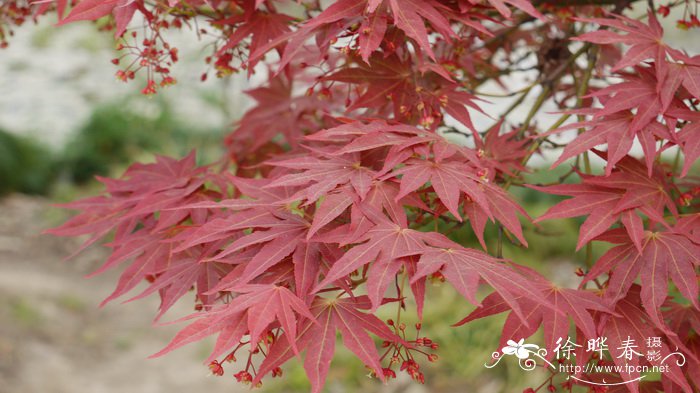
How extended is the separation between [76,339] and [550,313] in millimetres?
3287

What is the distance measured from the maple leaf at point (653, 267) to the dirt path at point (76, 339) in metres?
2.52

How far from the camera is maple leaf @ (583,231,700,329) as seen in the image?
946 millimetres

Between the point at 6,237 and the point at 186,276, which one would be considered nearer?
the point at 186,276

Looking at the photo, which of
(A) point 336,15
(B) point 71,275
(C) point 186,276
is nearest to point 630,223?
(A) point 336,15

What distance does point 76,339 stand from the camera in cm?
368

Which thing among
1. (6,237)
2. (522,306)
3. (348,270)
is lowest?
(522,306)

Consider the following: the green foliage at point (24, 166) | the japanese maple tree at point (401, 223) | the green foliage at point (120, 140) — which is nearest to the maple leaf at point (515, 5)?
the japanese maple tree at point (401, 223)

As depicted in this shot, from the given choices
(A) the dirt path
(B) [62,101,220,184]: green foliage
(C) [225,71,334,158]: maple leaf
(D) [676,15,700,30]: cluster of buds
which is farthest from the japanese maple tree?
(B) [62,101,220,184]: green foliage

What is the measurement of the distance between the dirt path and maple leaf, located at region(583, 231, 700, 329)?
8.26ft

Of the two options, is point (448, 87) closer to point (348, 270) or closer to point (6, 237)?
point (348, 270)

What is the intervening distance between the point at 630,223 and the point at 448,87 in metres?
0.41

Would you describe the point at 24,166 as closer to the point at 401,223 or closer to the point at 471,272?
the point at 401,223

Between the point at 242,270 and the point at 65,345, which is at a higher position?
the point at 65,345

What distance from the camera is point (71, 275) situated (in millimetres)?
4637
